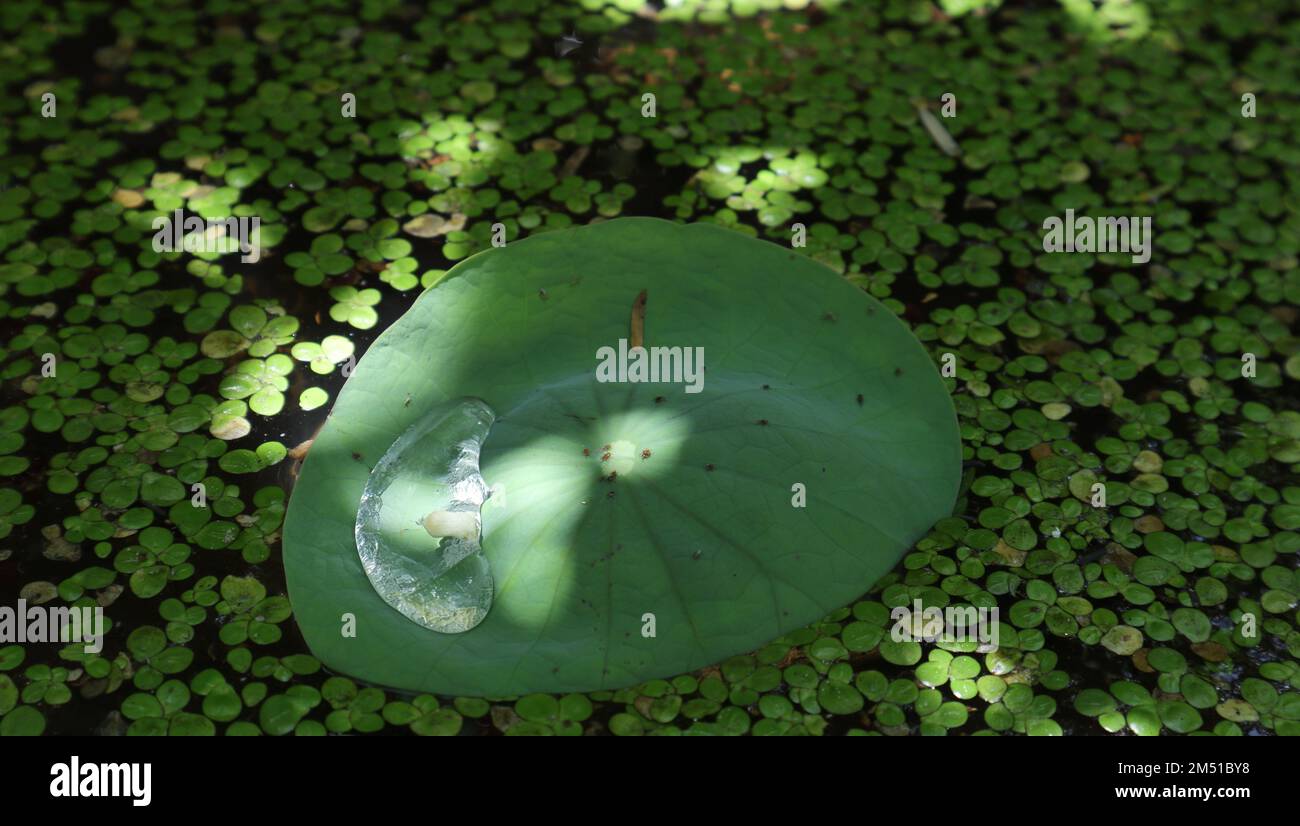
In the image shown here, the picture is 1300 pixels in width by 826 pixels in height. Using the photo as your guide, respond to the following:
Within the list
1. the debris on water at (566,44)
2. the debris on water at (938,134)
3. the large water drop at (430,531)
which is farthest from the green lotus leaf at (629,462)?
the debris on water at (566,44)

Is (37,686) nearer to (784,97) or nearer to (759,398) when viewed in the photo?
(759,398)

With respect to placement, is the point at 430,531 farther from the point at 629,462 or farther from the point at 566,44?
the point at 566,44

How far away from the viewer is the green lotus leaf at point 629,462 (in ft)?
6.23

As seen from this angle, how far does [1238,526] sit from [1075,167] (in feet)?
3.46

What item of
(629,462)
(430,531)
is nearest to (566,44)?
(629,462)

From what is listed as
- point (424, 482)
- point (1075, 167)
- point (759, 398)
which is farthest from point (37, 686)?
point (1075, 167)

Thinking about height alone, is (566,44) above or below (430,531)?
above

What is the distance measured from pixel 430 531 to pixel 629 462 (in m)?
0.34

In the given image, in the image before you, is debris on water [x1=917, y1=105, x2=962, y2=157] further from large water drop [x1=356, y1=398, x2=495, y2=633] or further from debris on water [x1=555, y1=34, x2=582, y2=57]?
large water drop [x1=356, y1=398, x2=495, y2=633]

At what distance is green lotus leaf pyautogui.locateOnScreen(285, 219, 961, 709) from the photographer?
1897mm

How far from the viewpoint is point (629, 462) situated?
1.97m

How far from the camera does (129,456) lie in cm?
220

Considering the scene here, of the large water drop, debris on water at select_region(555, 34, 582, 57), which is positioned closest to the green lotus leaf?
the large water drop

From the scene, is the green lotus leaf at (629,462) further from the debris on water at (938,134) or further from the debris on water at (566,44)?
Result: the debris on water at (566,44)
